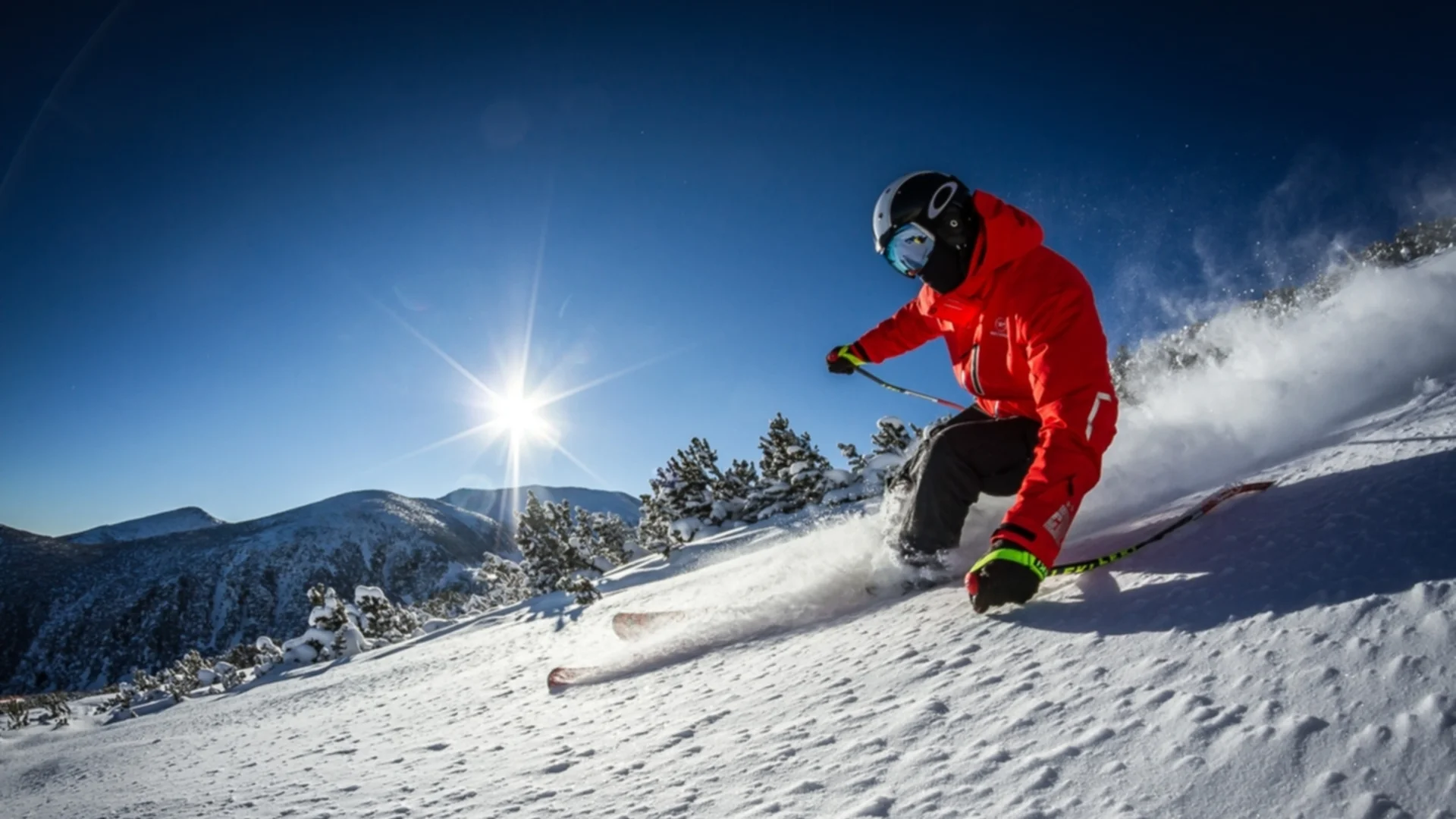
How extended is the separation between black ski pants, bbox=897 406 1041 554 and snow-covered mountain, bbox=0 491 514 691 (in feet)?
450

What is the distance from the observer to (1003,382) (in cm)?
340

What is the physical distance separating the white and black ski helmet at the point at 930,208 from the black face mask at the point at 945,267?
0.03 m

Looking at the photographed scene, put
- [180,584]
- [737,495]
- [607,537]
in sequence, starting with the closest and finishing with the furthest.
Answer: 1. [737,495]
2. [607,537]
3. [180,584]

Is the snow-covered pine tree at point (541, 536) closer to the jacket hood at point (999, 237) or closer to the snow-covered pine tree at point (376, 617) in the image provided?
the snow-covered pine tree at point (376, 617)

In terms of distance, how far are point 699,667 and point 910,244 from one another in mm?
2525

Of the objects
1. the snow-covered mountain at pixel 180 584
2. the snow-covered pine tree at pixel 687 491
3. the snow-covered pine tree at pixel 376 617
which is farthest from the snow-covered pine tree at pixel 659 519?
the snow-covered mountain at pixel 180 584

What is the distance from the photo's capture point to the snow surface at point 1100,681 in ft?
3.75

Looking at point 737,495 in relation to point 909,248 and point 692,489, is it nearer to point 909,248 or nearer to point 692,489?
point 692,489

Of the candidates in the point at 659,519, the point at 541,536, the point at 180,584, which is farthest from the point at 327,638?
the point at 180,584

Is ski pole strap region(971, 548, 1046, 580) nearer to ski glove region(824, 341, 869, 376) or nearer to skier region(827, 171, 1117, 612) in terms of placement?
skier region(827, 171, 1117, 612)

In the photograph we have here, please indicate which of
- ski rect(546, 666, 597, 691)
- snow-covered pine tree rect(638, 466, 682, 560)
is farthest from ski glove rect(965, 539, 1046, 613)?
snow-covered pine tree rect(638, 466, 682, 560)

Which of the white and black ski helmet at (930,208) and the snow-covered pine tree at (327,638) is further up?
the white and black ski helmet at (930,208)

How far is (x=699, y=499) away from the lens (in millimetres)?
28141

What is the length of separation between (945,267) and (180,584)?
602ft
